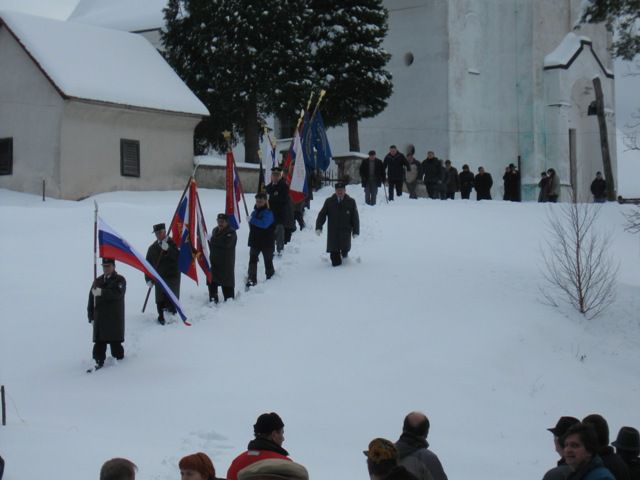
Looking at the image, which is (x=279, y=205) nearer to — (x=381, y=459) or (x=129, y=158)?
(x=129, y=158)

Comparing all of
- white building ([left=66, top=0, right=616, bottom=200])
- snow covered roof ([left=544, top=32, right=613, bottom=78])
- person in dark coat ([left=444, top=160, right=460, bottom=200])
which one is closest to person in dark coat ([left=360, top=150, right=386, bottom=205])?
person in dark coat ([left=444, top=160, right=460, bottom=200])

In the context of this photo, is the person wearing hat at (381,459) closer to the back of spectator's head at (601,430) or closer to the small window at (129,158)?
the back of spectator's head at (601,430)

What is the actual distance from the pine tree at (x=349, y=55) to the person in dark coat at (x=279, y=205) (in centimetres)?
1488

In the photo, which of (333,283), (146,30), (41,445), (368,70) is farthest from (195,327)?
(146,30)

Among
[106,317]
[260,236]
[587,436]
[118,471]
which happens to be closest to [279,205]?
[260,236]

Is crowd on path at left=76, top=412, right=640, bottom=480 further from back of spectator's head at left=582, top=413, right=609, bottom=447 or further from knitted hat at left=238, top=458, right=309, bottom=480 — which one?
knitted hat at left=238, top=458, right=309, bottom=480

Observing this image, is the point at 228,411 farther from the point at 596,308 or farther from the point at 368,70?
the point at 368,70

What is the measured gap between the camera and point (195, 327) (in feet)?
57.2

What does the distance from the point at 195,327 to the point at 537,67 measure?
2839 centimetres

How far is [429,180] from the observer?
32156mm

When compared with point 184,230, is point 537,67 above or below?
above

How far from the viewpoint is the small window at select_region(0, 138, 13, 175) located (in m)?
31.6

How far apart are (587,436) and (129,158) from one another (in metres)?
27.4

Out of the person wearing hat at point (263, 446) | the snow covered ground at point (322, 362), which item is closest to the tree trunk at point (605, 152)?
the snow covered ground at point (322, 362)
